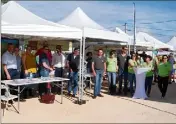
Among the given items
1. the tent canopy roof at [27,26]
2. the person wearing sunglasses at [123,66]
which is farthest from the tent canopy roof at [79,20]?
the tent canopy roof at [27,26]

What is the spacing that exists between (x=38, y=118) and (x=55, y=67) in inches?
143

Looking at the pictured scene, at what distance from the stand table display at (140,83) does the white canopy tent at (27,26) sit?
2546mm

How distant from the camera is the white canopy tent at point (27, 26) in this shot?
7074mm

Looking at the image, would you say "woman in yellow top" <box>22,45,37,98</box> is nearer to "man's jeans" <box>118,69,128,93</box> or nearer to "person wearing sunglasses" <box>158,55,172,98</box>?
"man's jeans" <box>118,69,128,93</box>

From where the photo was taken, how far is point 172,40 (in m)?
31.6

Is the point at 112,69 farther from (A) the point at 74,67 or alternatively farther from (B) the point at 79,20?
(B) the point at 79,20

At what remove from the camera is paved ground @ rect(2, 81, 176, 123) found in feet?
21.9

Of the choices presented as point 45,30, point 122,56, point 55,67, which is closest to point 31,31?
point 45,30

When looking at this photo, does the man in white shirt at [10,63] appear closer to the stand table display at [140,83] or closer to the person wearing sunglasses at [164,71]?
the stand table display at [140,83]

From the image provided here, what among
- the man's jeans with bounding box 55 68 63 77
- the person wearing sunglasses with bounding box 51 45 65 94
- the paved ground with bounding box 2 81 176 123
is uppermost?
the person wearing sunglasses with bounding box 51 45 65 94

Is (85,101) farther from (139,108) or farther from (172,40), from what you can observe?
(172,40)

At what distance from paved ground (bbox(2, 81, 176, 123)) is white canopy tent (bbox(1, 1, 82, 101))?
1.83 meters

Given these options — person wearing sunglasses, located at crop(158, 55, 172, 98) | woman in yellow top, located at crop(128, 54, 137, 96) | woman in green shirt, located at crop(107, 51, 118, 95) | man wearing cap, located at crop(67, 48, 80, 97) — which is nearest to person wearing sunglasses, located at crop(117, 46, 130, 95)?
woman in yellow top, located at crop(128, 54, 137, 96)

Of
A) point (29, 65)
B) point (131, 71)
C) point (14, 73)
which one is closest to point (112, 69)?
point (131, 71)
